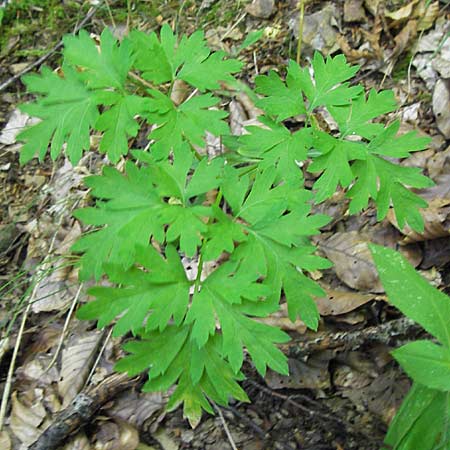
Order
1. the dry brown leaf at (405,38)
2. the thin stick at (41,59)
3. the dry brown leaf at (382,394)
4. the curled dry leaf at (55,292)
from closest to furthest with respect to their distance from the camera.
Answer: the dry brown leaf at (382,394)
the curled dry leaf at (55,292)
the dry brown leaf at (405,38)
the thin stick at (41,59)

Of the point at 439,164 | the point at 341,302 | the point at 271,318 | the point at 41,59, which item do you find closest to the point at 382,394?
the point at 341,302

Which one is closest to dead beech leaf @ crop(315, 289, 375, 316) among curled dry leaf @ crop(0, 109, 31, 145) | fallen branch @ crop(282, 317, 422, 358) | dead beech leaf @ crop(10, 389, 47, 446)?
fallen branch @ crop(282, 317, 422, 358)

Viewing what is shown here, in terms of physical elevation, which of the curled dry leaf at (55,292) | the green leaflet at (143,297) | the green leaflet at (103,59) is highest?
the green leaflet at (103,59)

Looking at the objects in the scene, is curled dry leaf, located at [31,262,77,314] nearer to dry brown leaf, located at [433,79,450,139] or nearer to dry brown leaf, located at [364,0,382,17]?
dry brown leaf, located at [433,79,450,139]

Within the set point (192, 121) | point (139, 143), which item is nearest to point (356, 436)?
point (192, 121)

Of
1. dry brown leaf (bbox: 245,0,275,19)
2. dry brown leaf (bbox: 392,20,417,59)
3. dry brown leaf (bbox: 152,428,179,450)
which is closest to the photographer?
dry brown leaf (bbox: 152,428,179,450)

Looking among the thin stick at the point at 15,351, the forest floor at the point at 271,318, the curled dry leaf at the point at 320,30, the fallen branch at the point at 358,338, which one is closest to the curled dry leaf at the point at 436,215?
the forest floor at the point at 271,318

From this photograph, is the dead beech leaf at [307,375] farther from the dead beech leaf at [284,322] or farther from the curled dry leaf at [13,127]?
the curled dry leaf at [13,127]
